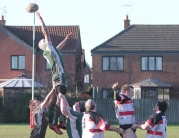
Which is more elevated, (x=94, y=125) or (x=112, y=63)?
(x=112, y=63)

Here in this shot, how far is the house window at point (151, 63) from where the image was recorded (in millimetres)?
56781

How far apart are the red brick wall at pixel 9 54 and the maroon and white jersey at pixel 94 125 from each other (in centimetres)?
4479

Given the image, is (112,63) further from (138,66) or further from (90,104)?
(90,104)

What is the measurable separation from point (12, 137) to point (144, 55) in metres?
31.6

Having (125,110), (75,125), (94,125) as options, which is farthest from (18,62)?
(94,125)

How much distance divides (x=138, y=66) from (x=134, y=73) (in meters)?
0.76

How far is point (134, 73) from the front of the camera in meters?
57.2

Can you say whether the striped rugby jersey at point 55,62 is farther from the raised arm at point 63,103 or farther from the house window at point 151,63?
the house window at point 151,63

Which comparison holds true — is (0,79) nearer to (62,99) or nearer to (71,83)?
(71,83)

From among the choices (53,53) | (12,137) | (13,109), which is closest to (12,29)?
(13,109)

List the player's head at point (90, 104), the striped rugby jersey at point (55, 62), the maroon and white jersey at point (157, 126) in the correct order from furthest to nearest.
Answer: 1. the striped rugby jersey at point (55, 62)
2. the maroon and white jersey at point (157, 126)
3. the player's head at point (90, 104)

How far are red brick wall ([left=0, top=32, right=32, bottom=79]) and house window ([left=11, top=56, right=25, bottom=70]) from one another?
0.33m

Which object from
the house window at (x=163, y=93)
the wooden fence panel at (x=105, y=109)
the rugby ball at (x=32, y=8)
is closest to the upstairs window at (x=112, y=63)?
the house window at (x=163, y=93)

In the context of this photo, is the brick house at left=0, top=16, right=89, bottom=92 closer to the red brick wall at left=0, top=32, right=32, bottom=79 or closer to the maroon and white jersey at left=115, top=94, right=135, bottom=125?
the red brick wall at left=0, top=32, right=32, bottom=79
